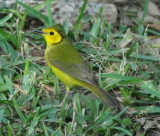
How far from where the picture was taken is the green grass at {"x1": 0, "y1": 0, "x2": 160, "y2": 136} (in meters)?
3.86

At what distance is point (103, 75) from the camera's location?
4.45m

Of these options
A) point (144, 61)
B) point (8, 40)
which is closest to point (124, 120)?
point (144, 61)

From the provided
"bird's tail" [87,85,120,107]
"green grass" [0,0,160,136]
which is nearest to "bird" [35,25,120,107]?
"bird's tail" [87,85,120,107]

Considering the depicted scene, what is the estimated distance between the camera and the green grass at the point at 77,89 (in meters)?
3.86

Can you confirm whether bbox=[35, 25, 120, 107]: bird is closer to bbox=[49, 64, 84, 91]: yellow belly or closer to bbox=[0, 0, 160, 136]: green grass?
bbox=[49, 64, 84, 91]: yellow belly

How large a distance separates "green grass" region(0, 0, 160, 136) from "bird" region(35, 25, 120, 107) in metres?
0.15

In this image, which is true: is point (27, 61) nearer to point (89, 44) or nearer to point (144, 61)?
point (89, 44)

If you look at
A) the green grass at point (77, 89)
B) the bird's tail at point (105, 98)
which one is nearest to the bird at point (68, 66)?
the bird's tail at point (105, 98)

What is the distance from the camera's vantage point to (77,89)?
4617 mm

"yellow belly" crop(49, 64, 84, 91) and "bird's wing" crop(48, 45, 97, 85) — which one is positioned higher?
"bird's wing" crop(48, 45, 97, 85)

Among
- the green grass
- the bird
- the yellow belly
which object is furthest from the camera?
the yellow belly

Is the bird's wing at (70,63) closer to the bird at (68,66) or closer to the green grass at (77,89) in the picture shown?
the bird at (68,66)

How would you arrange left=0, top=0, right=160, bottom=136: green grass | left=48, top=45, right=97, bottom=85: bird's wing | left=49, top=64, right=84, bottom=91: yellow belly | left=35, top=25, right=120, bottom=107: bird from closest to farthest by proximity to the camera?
left=0, top=0, right=160, bottom=136: green grass, left=35, top=25, right=120, bottom=107: bird, left=48, top=45, right=97, bottom=85: bird's wing, left=49, top=64, right=84, bottom=91: yellow belly

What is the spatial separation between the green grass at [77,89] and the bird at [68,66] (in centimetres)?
15
